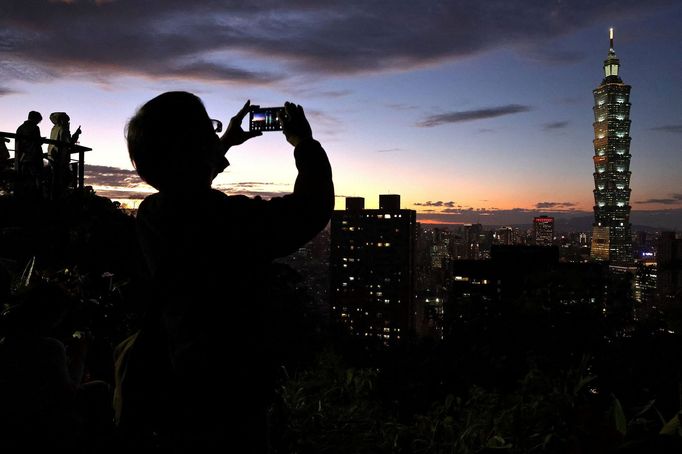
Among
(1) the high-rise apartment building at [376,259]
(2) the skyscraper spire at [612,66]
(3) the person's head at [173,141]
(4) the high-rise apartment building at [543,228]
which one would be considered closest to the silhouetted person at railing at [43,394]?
(3) the person's head at [173,141]

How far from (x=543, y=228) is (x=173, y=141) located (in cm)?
11140

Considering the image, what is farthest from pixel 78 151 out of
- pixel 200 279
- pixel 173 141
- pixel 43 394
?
pixel 200 279

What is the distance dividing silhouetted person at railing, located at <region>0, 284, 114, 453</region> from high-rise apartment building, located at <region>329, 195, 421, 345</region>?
53.5 meters

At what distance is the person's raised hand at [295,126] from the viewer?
1187 millimetres

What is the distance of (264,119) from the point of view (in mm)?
1563

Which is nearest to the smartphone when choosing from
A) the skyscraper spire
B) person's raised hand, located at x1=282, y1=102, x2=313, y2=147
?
person's raised hand, located at x1=282, y1=102, x2=313, y2=147

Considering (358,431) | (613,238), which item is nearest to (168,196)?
(358,431)

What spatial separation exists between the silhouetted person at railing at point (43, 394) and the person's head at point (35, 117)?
808 centimetres

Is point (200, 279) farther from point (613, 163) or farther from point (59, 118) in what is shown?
point (613, 163)

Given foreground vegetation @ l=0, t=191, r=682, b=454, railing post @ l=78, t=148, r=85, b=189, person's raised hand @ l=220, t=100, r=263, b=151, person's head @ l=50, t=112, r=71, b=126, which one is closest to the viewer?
person's raised hand @ l=220, t=100, r=263, b=151

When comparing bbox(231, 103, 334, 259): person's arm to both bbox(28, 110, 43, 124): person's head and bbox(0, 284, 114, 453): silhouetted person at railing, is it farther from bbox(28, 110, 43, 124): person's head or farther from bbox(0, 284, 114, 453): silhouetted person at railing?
bbox(28, 110, 43, 124): person's head

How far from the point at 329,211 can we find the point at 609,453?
0.69 m

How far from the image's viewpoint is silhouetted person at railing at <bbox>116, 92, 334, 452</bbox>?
102 cm

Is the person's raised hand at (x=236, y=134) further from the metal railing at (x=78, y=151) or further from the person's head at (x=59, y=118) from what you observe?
the person's head at (x=59, y=118)
